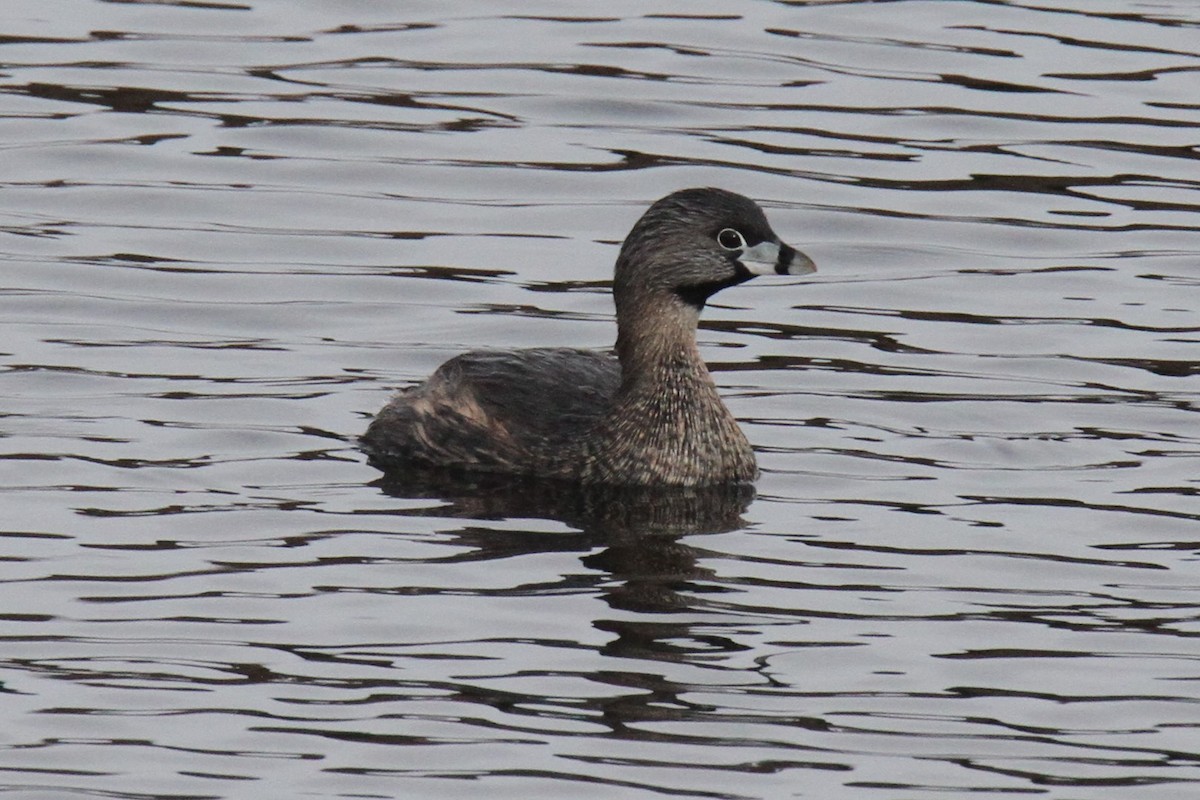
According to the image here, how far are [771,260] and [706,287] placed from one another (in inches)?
12.4

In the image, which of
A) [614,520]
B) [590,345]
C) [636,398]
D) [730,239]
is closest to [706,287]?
[730,239]

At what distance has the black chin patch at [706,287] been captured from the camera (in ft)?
39.5

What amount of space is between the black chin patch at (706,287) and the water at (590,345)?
715 millimetres

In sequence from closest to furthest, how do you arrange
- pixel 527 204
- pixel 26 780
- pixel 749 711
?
pixel 26 780 → pixel 749 711 → pixel 527 204

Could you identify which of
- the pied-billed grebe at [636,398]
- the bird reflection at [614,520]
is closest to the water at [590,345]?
the bird reflection at [614,520]

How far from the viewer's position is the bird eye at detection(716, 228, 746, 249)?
12.0 meters

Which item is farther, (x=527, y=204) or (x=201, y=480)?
(x=527, y=204)

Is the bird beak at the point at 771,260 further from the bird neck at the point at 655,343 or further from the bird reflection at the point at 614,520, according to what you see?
the bird reflection at the point at 614,520

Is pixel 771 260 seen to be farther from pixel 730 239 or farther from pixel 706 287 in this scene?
pixel 706 287

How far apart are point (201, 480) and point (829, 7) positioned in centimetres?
990

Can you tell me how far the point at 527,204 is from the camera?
16.5 metres

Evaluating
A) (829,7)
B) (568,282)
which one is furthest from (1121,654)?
(829,7)

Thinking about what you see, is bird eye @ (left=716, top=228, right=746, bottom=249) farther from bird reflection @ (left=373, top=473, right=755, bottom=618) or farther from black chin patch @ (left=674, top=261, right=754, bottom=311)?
bird reflection @ (left=373, top=473, right=755, bottom=618)

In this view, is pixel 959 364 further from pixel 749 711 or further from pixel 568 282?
pixel 749 711
